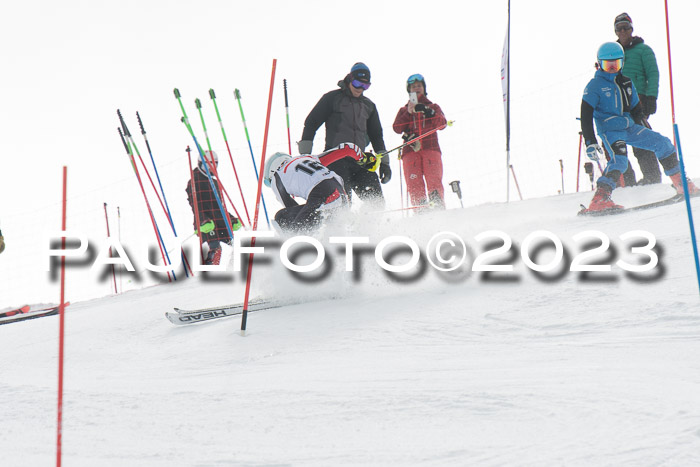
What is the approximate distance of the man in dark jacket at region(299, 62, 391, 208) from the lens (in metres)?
5.18

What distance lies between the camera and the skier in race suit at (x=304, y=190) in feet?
13.5

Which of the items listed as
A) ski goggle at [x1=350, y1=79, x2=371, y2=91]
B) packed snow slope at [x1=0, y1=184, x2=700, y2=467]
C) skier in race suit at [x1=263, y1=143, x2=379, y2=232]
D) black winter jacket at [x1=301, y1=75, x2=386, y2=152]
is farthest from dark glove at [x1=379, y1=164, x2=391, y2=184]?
packed snow slope at [x1=0, y1=184, x2=700, y2=467]

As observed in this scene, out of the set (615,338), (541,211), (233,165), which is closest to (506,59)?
(541,211)

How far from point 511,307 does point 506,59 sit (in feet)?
21.5

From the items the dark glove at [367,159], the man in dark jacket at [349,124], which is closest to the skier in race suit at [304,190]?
the man in dark jacket at [349,124]

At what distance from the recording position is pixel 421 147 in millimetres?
7566

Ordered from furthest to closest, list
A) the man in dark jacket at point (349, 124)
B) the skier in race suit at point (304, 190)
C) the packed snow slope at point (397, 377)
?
the man in dark jacket at point (349, 124) < the skier in race suit at point (304, 190) < the packed snow slope at point (397, 377)

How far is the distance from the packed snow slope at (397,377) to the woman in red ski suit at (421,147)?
12.0 feet

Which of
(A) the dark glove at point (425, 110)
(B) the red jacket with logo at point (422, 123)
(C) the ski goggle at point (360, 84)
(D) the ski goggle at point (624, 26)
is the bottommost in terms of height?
(C) the ski goggle at point (360, 84)

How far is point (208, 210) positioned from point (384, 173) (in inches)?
117

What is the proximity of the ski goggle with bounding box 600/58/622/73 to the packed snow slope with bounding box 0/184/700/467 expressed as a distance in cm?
230

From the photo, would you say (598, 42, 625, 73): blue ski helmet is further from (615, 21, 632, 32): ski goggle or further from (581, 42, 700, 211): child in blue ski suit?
(615, 21, 632, 32): ski goggle

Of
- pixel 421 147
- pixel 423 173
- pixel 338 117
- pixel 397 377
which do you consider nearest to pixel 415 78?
pixel 421 147

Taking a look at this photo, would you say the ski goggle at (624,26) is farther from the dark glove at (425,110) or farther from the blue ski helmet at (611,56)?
the dark glove at (425,110)
